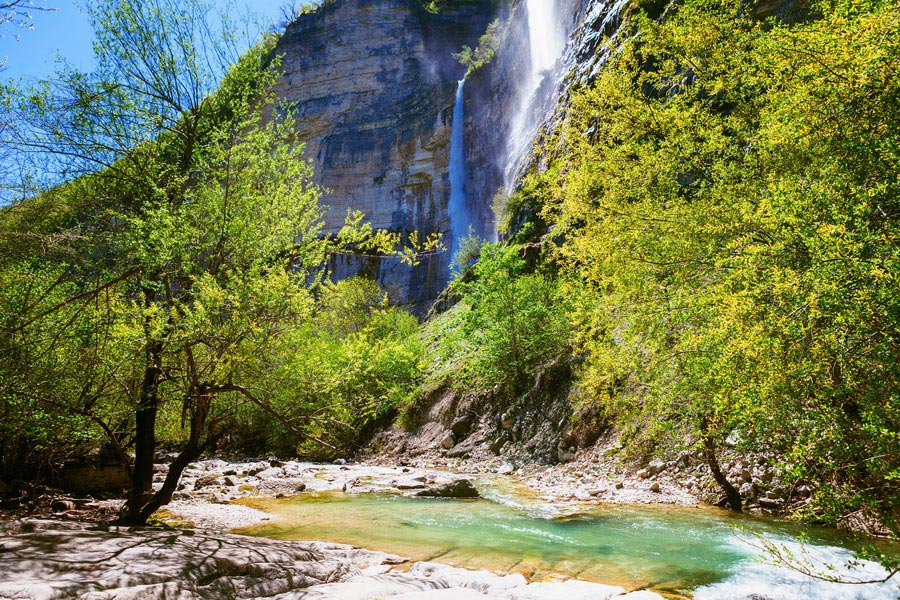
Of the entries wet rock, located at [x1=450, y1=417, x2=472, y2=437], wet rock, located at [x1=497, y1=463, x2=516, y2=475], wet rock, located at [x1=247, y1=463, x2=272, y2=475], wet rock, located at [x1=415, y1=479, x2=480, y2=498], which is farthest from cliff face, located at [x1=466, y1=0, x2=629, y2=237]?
wet rock, located at [x1=415, y1=479, x2=480, y2=498]

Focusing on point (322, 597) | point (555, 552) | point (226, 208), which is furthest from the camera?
point (555, 552)

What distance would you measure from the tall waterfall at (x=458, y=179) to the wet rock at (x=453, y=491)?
122 feet

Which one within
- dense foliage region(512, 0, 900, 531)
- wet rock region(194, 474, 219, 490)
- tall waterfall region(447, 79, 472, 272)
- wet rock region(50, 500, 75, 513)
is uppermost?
tall waterfall region(447, 79, 472, 272)

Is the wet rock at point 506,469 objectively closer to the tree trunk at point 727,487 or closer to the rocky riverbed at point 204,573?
the tree trunk at point 727,487

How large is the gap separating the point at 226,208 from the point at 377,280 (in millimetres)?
46213

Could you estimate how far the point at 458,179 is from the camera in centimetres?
5147

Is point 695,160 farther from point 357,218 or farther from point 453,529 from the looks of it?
point 453,529

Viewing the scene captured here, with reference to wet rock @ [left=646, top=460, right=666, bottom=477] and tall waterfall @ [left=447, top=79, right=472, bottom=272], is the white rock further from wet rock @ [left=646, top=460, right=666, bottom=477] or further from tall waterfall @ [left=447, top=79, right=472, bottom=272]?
tall waterfall @ [left=447, top=79, right=472, bottom=272]

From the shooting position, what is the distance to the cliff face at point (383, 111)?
52.3 meters

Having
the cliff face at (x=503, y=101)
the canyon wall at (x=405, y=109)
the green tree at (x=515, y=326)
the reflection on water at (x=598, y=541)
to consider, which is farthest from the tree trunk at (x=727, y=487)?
the canyon wall at (x=405, y=109)

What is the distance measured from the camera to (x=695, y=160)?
8.68 m

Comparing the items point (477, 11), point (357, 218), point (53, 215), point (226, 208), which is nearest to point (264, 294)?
point (226, 208)

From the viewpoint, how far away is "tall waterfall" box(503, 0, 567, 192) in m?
39.7

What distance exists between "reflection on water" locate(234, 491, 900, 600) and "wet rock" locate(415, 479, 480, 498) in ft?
2.85
